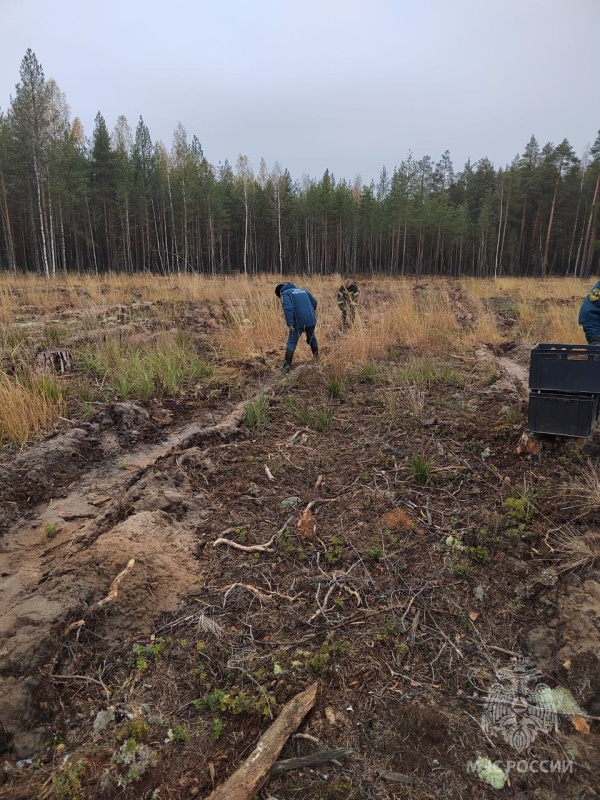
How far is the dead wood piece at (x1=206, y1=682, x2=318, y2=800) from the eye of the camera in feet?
4.85

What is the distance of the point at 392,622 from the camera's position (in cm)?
216

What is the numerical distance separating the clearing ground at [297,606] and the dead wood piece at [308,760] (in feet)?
0.08

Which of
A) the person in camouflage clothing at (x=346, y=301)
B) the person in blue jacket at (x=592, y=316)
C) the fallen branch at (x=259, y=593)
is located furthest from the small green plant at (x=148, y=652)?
the person in camouflage clothing at (x=346, y=301)

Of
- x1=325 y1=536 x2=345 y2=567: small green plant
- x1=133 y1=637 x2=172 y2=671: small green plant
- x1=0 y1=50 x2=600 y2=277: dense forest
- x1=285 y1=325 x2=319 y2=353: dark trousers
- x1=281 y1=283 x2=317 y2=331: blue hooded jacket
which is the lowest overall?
x1=133 y1=637 x2=172 y2=671: small green plant

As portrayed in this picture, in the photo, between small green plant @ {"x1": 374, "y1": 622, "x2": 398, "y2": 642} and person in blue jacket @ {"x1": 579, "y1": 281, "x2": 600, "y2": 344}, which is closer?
small green plant @ {"x1": 374, "y1": 622, "x2": 398, "y2": 642}

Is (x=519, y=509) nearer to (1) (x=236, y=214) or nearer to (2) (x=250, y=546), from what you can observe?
(2) (x=250, y=546)

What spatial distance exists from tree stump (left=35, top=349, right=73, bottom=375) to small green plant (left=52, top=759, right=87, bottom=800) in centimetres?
495

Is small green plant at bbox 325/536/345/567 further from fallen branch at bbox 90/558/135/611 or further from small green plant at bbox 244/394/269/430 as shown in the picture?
small green plant at bbox 244/394/269/430

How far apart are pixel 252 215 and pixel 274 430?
38753 mm

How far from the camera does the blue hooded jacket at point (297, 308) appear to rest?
23.0 feet

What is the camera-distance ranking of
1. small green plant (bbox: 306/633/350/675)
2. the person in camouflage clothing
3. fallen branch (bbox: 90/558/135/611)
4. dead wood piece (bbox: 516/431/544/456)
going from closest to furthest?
small green plant (bbox: 306/633/350/675), fallen branch (bbox: 90/558/135/611), dead wood piece (bbox: 516/431/544/456), the person in camouflage clothing

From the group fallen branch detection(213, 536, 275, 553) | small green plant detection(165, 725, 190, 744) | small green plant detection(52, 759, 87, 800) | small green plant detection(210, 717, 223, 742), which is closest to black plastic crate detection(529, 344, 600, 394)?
fallen branch detection(213, 536, 275, 553)

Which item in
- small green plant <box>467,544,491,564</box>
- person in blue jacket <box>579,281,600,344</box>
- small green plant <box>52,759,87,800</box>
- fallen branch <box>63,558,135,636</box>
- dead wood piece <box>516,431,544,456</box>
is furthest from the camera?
person in blue jacket <box>579,281,600,344</box>

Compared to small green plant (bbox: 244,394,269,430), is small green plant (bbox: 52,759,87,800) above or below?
below
